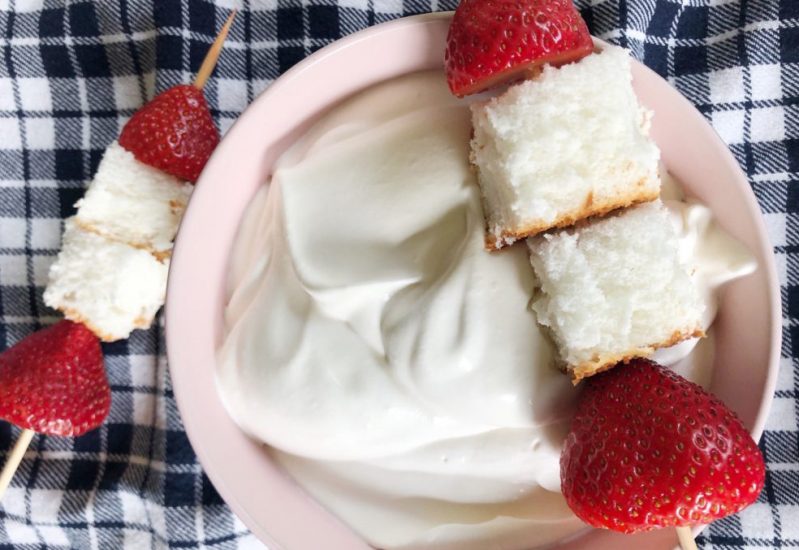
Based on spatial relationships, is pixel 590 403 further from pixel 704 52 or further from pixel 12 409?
pixel 12 409

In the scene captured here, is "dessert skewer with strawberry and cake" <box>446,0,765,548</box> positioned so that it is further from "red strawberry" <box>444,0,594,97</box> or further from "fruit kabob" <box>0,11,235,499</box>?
"fruit kabob" <box>0,11,235,499</box>

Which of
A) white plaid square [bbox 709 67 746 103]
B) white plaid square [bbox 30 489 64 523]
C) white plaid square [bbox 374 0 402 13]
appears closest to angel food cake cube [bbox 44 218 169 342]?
white plaid square [bbox 30 489 64 523]

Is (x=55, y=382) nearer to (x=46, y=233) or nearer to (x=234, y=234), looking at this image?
(x=46, y=233)

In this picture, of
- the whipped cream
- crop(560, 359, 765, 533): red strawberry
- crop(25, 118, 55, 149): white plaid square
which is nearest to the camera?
crop(560, 359, 765, 533): red strawberry

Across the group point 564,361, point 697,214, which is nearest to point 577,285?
point 564,361

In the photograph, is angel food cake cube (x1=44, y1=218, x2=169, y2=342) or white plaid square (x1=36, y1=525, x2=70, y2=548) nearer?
angel food cake cube (x1=44, y1=218, x2=169, y2=342)
